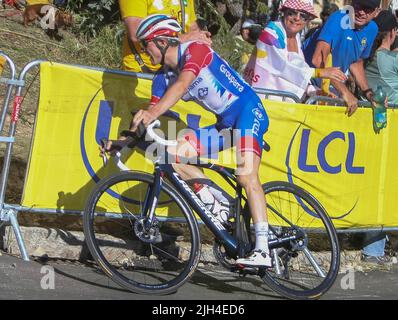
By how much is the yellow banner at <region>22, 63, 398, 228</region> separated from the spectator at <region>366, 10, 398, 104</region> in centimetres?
71

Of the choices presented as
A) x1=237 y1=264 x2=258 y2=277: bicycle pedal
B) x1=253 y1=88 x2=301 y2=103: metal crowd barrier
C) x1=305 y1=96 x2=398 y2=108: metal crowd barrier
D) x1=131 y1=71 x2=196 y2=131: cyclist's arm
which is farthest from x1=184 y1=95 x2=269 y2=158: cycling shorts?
x1=305 y1=96 x2=398 y2=108: metal crowd barrier

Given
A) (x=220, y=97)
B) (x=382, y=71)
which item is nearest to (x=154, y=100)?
(x=220, y=97)

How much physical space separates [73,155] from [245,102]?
1.46 metres

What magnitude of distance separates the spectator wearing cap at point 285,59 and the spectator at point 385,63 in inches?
45.2

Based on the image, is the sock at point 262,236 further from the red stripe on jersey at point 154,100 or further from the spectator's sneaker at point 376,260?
the spectator's sneaker at point 376,260

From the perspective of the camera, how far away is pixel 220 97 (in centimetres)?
640

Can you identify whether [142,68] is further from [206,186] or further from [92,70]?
[206,186]

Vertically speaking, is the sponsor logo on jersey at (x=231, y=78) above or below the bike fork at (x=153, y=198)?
above

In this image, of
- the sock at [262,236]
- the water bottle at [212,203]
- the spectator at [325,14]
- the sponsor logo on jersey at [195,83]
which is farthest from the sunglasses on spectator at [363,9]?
the sock at [262,236]

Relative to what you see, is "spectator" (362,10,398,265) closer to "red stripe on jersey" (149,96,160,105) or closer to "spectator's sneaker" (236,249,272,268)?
"spectator's sneaker" (236,249,272,268)

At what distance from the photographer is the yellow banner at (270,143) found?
6848 mm

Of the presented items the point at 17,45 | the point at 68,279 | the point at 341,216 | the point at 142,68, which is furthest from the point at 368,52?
the point at 17,45

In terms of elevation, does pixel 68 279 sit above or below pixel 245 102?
below
